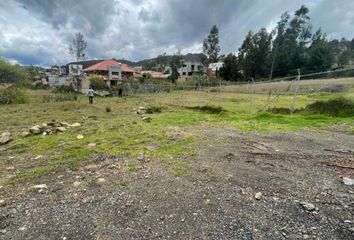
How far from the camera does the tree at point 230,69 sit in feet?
136

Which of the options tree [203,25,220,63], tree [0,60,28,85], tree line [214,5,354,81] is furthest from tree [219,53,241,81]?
tree [0,60,28,85]

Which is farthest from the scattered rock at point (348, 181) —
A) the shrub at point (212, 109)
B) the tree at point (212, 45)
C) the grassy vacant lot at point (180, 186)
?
the tree at point (212, 45)

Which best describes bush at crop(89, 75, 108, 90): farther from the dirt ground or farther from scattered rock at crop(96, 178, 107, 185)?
scattered rock at crop(96, 178, 107, 185)

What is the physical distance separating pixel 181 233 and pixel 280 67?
4324cm

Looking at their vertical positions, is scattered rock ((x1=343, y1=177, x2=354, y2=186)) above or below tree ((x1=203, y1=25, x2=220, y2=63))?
below

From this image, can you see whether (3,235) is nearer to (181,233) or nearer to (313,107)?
(181,233)

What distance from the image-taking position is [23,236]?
244cm

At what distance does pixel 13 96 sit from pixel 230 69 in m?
34.8

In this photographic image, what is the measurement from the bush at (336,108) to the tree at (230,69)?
3326cm

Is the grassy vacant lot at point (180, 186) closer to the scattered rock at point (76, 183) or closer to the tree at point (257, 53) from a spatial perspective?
the scattered rock at point (76, 183)

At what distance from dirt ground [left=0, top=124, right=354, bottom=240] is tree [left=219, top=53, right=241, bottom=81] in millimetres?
38892

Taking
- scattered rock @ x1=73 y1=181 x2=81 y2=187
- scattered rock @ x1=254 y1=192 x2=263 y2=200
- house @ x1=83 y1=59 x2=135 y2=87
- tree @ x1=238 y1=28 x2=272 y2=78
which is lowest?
scattered rock @ x1=73 y1=181 x2=81 y2=187

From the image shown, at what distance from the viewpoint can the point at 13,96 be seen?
19.7m

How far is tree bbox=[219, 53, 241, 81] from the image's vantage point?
136 feet
